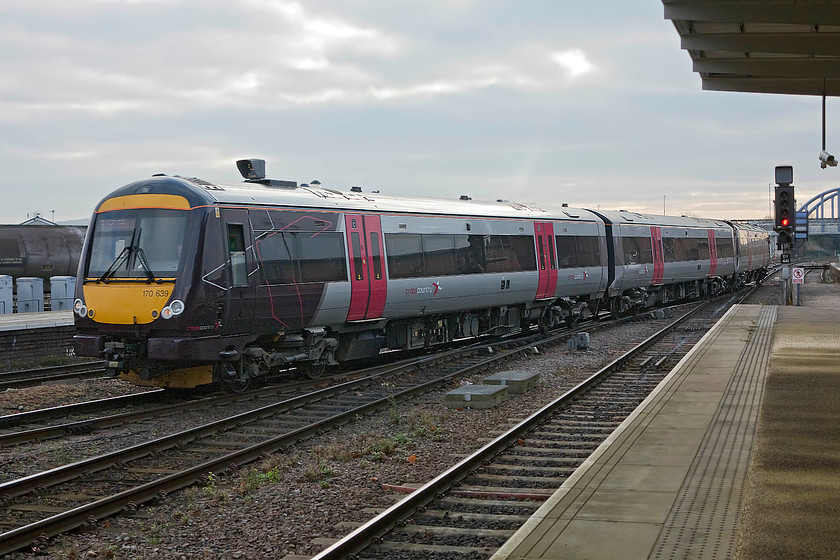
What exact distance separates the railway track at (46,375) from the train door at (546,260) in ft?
34.0

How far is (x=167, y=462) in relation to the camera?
947 cm

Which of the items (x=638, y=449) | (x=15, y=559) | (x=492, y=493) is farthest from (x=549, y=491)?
(x=15, y=559)

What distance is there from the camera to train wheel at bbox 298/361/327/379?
1505 centimetres

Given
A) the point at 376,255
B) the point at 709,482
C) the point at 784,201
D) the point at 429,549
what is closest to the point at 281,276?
the point at 376,255

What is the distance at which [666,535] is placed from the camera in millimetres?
5910

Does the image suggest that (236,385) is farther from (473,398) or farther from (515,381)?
(515,381)

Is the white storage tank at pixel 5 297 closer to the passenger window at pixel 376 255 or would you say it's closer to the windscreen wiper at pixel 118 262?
the windscreen wiper at pixel 118 262

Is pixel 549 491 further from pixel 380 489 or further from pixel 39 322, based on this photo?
pixel 39 322

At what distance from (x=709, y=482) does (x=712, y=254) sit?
31.7 metres

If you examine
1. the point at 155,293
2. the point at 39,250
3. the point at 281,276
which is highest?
the point at 39,250

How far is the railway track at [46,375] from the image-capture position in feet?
48.8

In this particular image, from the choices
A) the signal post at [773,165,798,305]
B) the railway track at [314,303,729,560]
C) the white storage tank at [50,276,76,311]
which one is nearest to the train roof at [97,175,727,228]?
the railway track at [314,303,729,560]

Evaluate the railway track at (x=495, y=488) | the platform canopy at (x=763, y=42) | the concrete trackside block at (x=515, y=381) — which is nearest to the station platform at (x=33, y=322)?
the concrete trackside block at (x=515, y=381)

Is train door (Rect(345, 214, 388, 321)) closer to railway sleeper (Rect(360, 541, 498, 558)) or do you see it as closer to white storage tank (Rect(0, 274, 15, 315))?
railway sleeper (Rect(360, 541, 498, 558))
